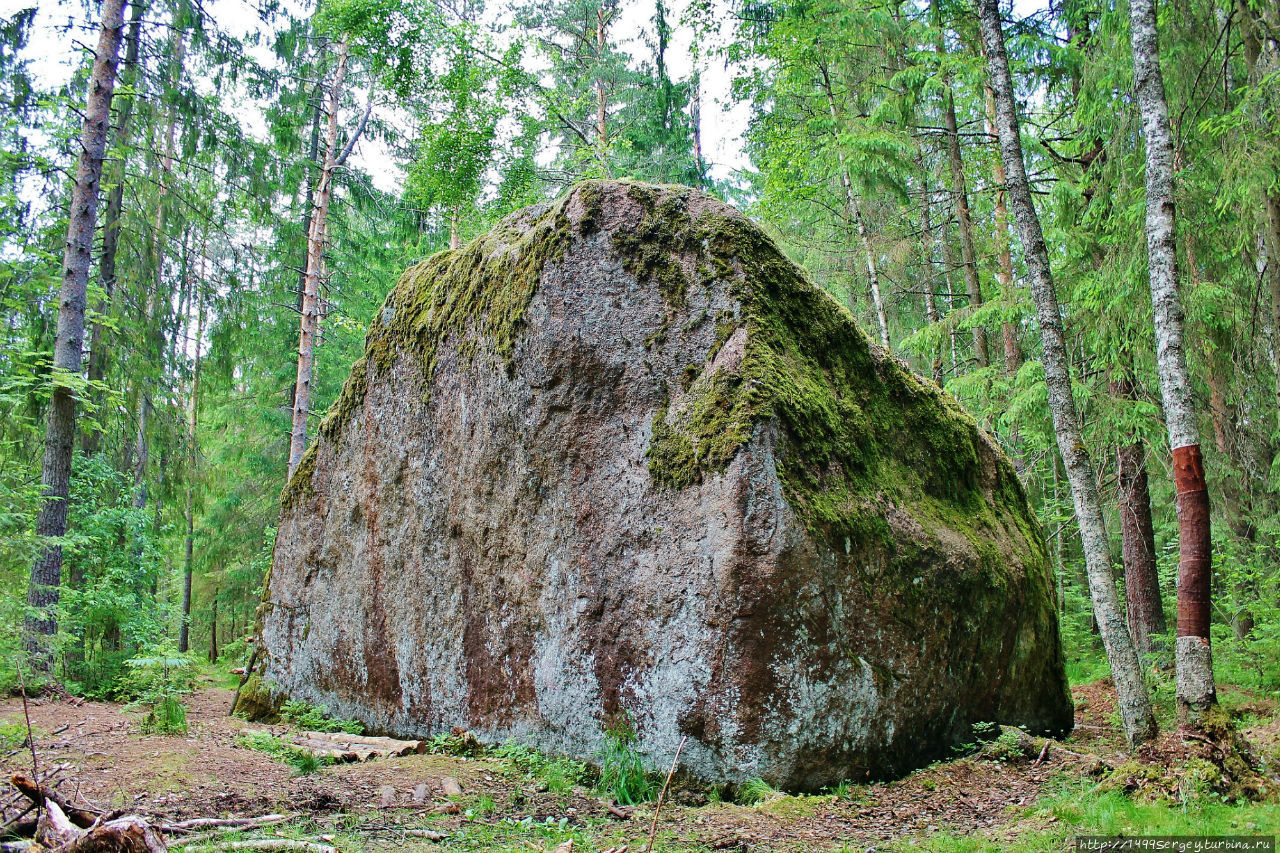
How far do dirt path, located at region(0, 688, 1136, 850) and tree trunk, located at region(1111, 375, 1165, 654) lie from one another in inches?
159

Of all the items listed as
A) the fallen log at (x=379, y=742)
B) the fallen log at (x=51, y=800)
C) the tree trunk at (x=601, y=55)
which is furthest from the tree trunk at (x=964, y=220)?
the fallen log at (x=51, y=800)

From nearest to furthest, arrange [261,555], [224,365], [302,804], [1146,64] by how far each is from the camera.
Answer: [302,804], [1146,64], [224,365], [261,555]

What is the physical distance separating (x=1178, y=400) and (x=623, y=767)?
4363 mm

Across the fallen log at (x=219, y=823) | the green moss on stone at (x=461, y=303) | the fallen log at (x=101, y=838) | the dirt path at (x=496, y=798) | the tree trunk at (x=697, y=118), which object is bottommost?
the dirt path at (x=496, y=798)

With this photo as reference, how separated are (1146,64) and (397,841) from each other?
273 inches

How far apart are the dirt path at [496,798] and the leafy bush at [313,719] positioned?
111 centimetres

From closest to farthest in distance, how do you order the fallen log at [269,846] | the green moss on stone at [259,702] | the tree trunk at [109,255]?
the fallen log at [269,846] → the green moss on stone at [259,702] → the tree trunk at [109,255]

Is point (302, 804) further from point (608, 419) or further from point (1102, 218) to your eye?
point (1102, 218)

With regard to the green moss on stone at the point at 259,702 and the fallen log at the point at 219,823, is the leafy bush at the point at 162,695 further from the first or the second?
the fallen log at the point at 219,823

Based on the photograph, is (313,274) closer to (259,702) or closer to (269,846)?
(259,702)

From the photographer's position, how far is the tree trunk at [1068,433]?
5.29 meters

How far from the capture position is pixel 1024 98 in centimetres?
1035

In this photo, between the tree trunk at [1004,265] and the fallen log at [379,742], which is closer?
the fallen log at [379,742]

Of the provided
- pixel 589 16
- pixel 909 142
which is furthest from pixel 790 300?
pixel 589 16
